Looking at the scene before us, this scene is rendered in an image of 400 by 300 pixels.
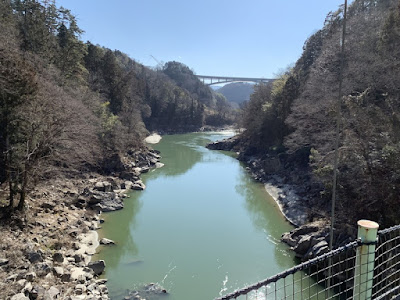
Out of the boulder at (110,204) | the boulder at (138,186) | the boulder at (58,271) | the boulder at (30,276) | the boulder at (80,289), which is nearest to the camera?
the boulder at (30,276)

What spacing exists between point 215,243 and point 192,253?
1046mm

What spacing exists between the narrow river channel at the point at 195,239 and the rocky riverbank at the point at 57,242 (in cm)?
51

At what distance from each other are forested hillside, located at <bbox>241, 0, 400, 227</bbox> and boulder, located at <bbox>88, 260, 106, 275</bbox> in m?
6.82

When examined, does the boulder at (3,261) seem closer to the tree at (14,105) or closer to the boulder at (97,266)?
the boulder at (97,266)

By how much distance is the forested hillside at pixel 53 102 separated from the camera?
27.1 feet

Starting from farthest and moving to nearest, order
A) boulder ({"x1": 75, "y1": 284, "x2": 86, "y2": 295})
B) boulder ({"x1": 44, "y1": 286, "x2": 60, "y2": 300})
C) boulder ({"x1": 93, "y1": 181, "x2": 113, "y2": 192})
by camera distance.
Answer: boulder ({"x1": 93, "y1": 181, "x2": 113, "y2": 192})
boulder ({"x1": 75, "y1": 284, "x2": 86, "y2": 295})
boulder ({"x1": 44, "y1": 286, "x2": 60, "y2": 300})

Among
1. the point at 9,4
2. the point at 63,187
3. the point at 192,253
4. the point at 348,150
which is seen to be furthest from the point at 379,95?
the point at 9,4

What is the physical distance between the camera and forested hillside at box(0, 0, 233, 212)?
8.27m

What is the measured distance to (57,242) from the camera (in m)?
8.67

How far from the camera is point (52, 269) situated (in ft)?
23.8

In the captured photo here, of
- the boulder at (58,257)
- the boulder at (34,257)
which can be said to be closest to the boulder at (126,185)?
the boulder at (58,257)

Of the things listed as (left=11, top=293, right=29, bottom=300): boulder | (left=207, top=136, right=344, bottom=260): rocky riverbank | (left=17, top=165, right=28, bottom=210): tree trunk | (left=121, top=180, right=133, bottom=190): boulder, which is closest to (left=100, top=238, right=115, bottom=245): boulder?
(left=17, top=165, right=28, bottom=210): tree trunk

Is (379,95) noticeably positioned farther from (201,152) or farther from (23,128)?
(201,152)

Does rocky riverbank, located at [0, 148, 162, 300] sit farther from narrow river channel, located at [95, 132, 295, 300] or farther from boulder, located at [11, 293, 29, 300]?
narrow river channel, located at [95, 132, 295, 300]
